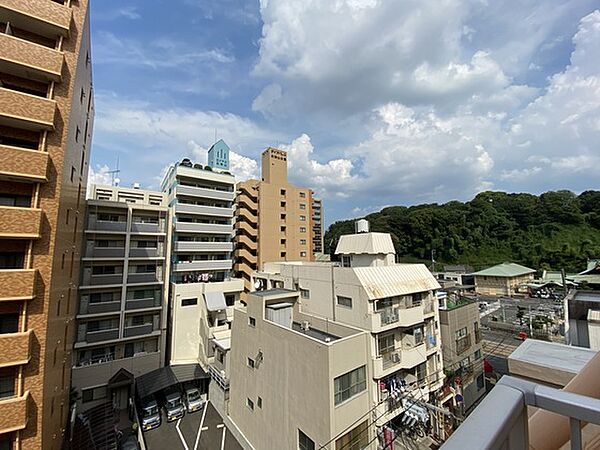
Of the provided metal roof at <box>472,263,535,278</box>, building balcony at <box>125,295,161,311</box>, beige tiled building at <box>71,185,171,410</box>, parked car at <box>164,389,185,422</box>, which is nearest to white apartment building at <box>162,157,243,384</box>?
building balcony at <box>125,295,161,311</box>

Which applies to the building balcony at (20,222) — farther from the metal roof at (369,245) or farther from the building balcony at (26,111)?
the metal roof at (369,245)

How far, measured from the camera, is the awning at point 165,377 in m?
15.6

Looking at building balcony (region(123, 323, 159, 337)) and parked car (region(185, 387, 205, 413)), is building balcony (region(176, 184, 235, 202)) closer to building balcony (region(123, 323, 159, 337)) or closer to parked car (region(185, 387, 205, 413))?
building balcony (region(123, 323, 159, 337))

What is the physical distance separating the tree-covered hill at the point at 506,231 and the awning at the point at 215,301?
44.5 metres

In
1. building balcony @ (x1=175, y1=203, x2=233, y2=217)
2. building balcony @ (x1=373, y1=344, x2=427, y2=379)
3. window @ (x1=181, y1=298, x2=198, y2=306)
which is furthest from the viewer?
building balcony @ (x1=175, y1=203, x2=233, y2=217)

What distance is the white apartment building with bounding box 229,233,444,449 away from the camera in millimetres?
9953

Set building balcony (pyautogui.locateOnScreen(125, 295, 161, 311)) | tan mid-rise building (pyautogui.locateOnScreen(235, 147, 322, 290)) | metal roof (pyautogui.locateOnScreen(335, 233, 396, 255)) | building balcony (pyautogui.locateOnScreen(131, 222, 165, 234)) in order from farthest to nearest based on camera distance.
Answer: tan mid-rise building (pyautogui.locateOnScreen(235, 147, 322, 290)) → building balcony (pyautogui.locateOnScreen(131, 222, 165, 234)) → building balcony (pyautogui.locateOnScreen(125, 295, 161, 311)) → metal roof (pyautogui.locateOnScreen(335, 233, 396, 255))

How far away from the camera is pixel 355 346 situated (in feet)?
34.6

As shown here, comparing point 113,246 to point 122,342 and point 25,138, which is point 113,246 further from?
point 25,138

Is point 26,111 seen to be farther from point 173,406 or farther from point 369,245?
point 173,406

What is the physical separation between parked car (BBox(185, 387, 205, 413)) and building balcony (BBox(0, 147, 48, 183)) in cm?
1452

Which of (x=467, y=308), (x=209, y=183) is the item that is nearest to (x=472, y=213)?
(x=467, y=308)

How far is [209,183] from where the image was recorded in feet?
76.9

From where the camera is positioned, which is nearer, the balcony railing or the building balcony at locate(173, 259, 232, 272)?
the balcony railing
